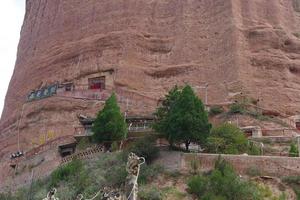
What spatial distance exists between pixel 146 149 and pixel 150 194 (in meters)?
3.38

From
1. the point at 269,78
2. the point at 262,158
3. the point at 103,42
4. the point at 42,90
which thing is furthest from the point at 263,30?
the point at 262,158

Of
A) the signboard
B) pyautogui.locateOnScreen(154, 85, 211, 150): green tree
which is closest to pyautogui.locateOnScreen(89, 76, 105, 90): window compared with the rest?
the signboard

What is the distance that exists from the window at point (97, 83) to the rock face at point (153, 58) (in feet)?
1.10

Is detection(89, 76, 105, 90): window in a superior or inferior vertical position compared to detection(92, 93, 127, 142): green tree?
superior

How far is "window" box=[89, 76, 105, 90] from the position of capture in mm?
40031

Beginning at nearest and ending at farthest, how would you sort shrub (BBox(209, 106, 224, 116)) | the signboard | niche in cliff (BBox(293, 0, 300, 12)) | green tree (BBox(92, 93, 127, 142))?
green tree (BBox(92, 93, 127, 142)) → shrub (BBox(209, 106, 224, 116)) → the signboard → niche in cliff (BBox(293, 0, 300, 12))

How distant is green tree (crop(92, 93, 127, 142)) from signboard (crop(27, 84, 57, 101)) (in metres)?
12.4

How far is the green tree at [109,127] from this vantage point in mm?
29031

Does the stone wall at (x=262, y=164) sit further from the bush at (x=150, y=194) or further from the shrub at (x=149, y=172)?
the bush at (x=150, y=194)

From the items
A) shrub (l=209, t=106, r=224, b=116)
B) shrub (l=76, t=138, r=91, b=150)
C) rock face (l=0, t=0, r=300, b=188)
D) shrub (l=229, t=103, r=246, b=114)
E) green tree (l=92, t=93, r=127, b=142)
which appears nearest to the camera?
green tree (l=92, t=93, r=127, b=142)

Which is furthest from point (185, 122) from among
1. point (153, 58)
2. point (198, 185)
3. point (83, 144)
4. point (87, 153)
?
point (153, 58)

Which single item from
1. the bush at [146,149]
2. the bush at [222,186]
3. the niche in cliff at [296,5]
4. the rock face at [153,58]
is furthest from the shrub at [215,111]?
the niche in cliff at [296,5]

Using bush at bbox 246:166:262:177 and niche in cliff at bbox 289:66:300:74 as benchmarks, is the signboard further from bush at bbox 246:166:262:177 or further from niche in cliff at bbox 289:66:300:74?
bush at bbox 246:166:262:177

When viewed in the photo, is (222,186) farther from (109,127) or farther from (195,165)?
(109,127)
